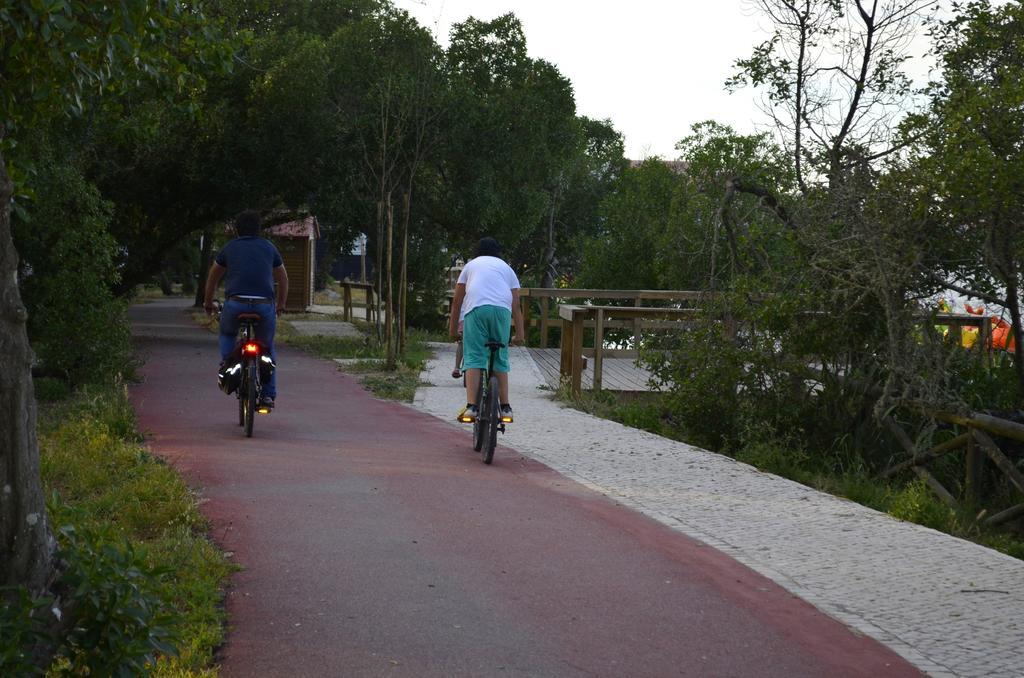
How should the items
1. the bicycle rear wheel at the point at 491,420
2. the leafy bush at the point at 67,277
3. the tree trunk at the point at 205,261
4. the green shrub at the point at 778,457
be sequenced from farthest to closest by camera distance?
the tree trunk at the point at 205,261 < the leafy bush at the point at 67,277 < the green shrub at the point at 778,457 < the bicycle rear wheel at the point at 491,420

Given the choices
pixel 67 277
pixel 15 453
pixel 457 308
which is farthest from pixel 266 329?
pixel 15 453

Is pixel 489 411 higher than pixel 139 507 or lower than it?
higher

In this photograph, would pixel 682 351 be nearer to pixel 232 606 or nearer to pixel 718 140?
pixel 232 606

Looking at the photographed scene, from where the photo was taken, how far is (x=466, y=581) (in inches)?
253

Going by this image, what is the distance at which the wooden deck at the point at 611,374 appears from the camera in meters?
17.9

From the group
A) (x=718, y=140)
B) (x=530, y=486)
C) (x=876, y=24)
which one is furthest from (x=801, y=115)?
(x=718, y=140)

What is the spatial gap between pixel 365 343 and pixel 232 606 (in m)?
18.7

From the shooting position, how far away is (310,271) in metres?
44.1

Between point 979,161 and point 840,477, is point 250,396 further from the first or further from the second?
point 979,161

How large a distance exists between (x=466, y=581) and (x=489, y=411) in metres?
4.11

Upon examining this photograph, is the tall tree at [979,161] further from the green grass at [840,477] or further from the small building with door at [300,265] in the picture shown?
the small building with door at [300,265]

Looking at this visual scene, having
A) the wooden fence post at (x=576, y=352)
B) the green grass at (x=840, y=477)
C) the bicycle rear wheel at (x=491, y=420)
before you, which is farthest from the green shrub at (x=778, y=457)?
the wooden fence post at (x=576, y=352)

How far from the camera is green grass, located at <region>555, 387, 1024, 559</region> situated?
30.3 ft

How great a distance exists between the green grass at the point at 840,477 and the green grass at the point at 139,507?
4.90 m
